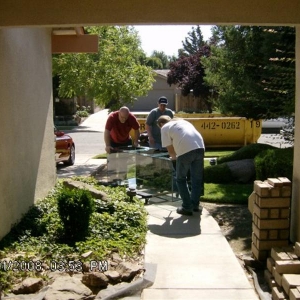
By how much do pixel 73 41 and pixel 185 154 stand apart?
3.49 m

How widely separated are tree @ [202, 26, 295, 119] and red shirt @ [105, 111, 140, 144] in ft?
9.75

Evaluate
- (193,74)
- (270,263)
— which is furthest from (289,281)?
(193,74)

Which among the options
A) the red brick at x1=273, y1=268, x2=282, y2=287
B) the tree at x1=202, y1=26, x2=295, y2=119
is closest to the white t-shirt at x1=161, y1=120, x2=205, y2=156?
the tree at x1=202, y1=26, x2=295, y2=119

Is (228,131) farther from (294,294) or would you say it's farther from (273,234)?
(294,294)

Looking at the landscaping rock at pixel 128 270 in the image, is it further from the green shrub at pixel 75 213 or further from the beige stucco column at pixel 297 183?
the beige stucco column at pixel 297 183

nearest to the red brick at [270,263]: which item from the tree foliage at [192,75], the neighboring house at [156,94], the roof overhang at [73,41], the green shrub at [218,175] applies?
the roof overhang at [73,41]

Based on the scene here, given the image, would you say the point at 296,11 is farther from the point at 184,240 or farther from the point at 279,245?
the point at 184,240

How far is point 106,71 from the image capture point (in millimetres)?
13898

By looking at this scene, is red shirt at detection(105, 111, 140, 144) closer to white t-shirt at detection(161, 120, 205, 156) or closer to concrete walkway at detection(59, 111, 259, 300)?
concrete walkway at detection(59, 111, 259, 300)

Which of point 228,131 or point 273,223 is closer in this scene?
point 273,223

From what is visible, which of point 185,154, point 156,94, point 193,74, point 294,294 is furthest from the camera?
point 156,94

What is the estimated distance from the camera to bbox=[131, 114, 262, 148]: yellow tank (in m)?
19.3

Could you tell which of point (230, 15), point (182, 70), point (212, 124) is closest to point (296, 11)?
point (230, 15)

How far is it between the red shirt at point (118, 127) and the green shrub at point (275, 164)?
3.00 meters
